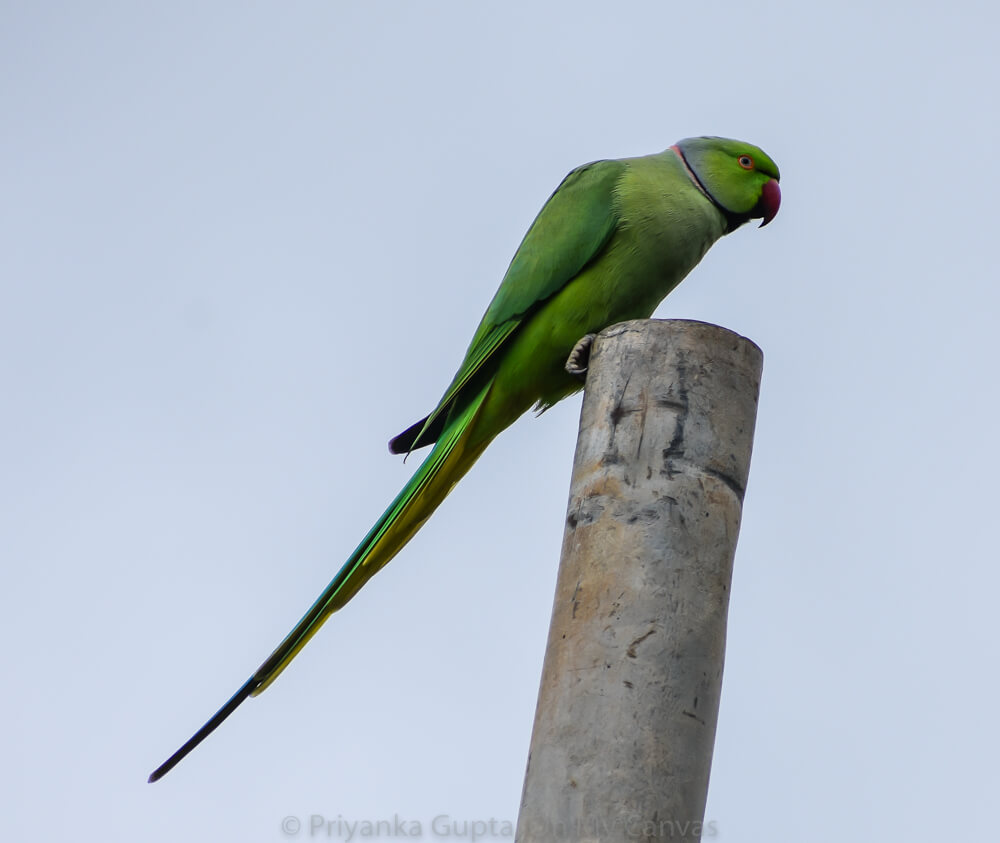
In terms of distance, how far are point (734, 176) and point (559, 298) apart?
133 centimetres

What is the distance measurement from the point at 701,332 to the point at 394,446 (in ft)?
6.97

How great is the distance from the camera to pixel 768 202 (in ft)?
17.9

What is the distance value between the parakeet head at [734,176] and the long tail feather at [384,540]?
1518 millimetres

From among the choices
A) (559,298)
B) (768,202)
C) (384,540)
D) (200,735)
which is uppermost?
(768,202)

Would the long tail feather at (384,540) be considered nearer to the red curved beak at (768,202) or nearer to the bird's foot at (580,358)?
the bird's foot at (580,358)

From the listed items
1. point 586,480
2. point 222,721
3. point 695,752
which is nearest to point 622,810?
point 695,752

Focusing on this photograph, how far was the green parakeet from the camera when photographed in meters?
4.50

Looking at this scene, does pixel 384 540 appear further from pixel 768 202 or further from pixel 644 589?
pixel 768 202

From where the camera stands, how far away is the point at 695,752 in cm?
251

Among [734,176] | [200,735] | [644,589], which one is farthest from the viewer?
[734,176]

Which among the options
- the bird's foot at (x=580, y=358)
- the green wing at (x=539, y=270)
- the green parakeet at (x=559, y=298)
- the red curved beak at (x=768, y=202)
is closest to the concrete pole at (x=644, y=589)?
the bird's foot at (x=580, y=358)

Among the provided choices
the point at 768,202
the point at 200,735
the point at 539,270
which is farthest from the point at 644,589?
the point at 768,202

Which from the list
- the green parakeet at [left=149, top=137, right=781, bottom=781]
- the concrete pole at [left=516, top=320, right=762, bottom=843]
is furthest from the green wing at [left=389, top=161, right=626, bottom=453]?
the concrete pole at [left=516, top=320, right=762, bottom=843]

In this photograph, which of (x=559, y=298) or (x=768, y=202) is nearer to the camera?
(x=559, y=298)
